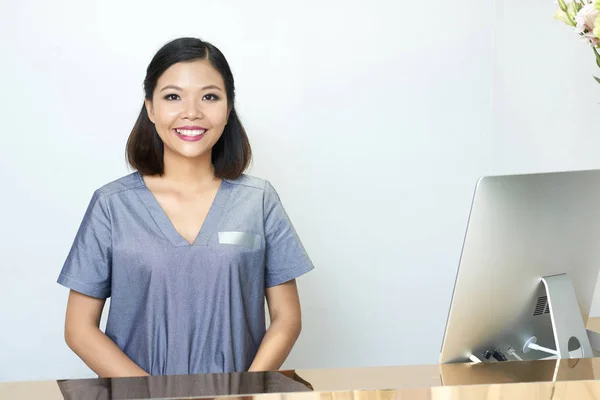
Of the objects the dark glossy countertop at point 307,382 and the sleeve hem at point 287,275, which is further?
the sleeve hem at point 287,275

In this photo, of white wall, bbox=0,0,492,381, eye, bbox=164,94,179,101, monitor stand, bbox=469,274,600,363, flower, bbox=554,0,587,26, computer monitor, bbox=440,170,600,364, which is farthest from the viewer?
white wall, bbox=0,0,492,381

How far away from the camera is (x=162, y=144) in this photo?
2152mm

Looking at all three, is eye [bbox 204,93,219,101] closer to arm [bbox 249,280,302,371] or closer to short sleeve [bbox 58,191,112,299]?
short sleeve [bbox 58,191,112,299]

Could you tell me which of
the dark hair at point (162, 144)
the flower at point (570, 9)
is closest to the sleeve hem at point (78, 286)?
the dark hair at point (162, 144)

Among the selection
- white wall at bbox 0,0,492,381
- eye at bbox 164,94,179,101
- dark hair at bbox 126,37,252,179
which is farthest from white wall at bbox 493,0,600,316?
eye at bbox 164,94,179,101

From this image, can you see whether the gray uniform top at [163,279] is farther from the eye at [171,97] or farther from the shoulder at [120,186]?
the eye at [171,97]

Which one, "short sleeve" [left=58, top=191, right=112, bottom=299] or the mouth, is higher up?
the mouth

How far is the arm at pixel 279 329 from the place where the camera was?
6.68 feet

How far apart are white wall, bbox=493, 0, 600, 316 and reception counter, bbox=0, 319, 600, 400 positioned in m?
1.59

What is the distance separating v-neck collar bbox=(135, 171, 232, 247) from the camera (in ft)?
6.72

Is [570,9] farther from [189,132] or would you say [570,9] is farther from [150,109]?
[150,109]

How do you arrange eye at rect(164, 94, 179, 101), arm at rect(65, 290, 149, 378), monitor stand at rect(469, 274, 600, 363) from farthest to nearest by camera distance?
eye at rect(164, 94, 179, 101) → arm at rect(65, 290, 149, 378) → monitor stand at rect(469, 274, 600, 363)

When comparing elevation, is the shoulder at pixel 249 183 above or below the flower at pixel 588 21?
below

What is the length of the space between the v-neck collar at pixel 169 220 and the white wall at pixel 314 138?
853mm
